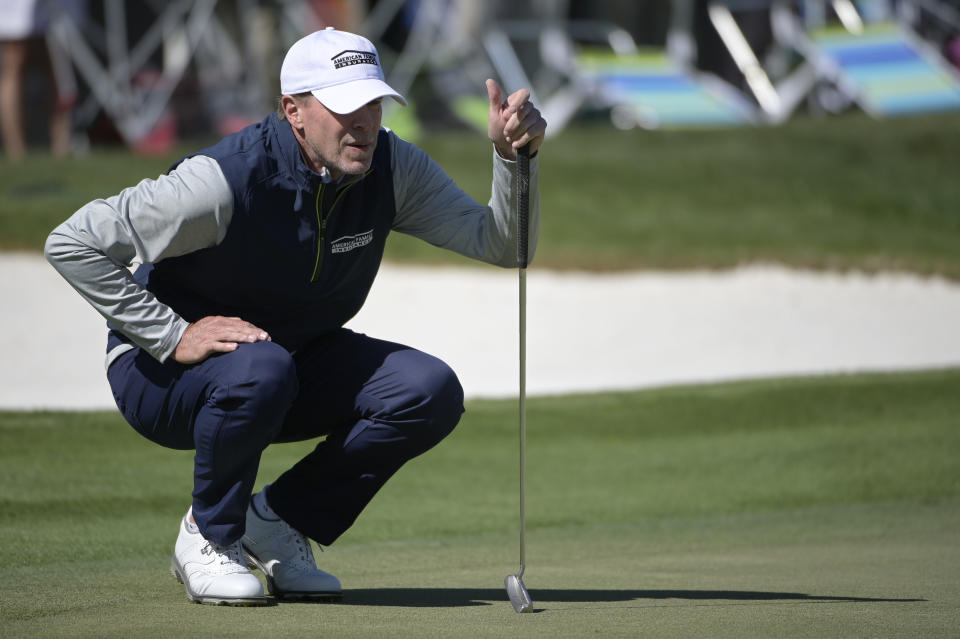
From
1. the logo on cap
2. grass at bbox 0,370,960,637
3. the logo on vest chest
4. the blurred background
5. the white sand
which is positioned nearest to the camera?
grass at bbox 0,370,960,637

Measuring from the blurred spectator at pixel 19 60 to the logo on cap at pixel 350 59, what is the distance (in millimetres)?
8863

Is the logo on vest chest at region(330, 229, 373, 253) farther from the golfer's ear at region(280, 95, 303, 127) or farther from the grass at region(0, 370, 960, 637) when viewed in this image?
the grass at region(0, 370, 960, 637)

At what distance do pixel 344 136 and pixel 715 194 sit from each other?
9.36 meters

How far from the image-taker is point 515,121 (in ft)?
11.0

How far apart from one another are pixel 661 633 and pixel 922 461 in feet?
11.0

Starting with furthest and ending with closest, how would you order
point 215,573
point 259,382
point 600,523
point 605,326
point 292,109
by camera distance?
point 605,326
point 600,523
point 292,109
point 215,573
point 259,382

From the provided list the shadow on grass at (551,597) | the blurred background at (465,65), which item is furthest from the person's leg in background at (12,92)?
the shadow on grass at (551,597)

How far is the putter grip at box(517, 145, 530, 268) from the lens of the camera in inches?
134

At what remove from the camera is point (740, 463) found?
5.84m

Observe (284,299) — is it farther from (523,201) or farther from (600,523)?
(600,523)

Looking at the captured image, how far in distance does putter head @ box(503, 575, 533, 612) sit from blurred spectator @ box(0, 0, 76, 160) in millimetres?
9467

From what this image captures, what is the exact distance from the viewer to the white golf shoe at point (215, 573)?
319 centimetres

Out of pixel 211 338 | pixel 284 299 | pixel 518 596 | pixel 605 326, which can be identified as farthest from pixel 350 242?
pixel 605 326

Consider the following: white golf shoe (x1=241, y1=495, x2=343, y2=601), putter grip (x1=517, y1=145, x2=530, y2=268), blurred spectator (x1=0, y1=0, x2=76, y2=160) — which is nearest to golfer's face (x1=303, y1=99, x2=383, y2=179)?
putter grip (x1=517, y1=145, x2=530, y2=268)
